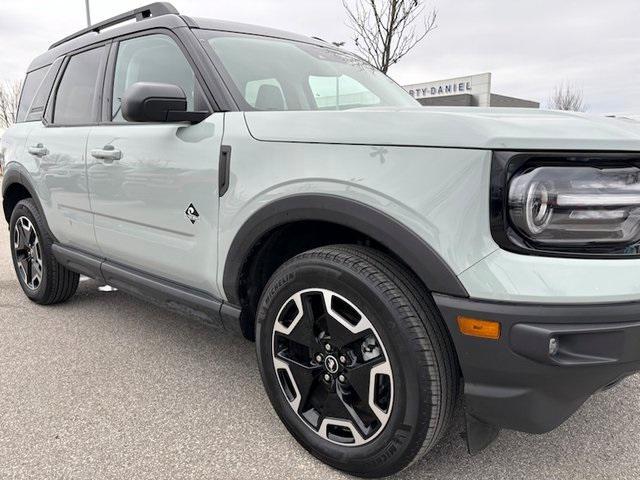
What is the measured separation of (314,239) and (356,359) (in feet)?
1.87

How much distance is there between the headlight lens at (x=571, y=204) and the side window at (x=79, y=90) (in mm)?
2642

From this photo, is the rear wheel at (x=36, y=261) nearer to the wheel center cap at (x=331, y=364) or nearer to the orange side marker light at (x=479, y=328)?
the wheel center cap at (x=331, y=364)

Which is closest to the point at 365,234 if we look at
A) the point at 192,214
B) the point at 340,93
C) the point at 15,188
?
the point at 192,214

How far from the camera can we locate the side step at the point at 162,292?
236cm

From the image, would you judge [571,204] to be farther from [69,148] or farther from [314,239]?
[69,148]

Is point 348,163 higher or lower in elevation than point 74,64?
lower

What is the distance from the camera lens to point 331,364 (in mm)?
1964

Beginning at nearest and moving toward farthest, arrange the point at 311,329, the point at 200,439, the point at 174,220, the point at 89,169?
the point at 311,329
the point at 200,439
the point at 174,220
the point at 89,169

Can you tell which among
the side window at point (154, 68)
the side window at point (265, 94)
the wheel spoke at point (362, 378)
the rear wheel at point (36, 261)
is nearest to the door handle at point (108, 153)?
the side window at point (154, 68)

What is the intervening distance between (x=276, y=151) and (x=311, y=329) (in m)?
0.68

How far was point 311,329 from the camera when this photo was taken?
1.98 meters

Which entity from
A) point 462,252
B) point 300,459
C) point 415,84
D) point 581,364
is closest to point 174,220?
point 300,459

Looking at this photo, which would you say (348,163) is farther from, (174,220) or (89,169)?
(89,169)

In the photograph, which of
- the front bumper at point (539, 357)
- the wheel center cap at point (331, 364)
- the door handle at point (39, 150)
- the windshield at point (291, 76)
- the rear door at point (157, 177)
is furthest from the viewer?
the door handle at point (39, 150)
